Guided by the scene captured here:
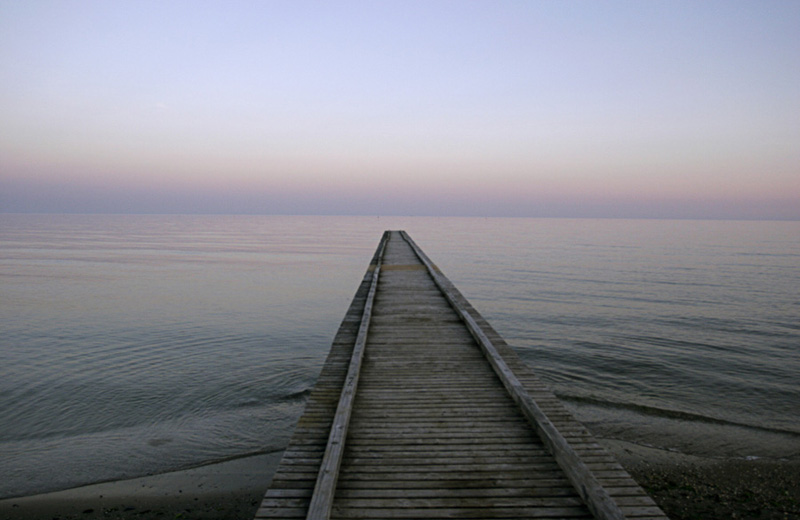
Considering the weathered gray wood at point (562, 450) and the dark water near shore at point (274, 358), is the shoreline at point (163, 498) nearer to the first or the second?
the dark water near shore at point (274, 358)

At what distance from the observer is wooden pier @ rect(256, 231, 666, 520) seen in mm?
3699

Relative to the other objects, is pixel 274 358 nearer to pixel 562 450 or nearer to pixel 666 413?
pixel 666 413

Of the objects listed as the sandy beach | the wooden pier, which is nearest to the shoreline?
the sandy beach

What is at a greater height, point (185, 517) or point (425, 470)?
point (425, 470)

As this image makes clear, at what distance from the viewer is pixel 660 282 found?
28.0 metres

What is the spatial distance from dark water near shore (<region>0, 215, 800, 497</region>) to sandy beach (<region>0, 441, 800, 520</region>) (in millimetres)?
427

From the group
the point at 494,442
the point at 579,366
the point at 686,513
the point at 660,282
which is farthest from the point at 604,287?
the point at 494,442

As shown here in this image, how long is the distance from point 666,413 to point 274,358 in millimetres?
10252

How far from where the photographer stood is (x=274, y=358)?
46.0 feet

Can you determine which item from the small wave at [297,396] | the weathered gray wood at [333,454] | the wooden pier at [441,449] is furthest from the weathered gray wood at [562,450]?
the small wave at [297,396]

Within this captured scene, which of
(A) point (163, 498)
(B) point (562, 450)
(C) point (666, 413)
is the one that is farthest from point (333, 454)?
(C) point (666, 413)

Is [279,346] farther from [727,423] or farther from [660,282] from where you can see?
[660,282]

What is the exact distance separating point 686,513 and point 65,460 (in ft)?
31.9

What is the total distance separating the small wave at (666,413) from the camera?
927cm
